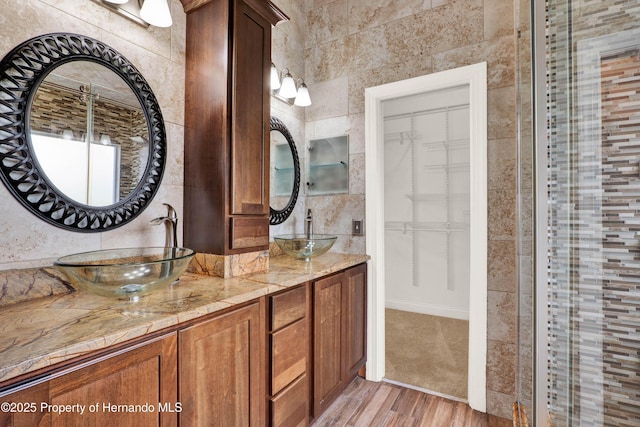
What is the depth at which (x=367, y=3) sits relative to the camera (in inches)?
87.4

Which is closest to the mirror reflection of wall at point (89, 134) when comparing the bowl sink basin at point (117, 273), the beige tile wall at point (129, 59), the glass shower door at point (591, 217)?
the beige tile wall at point (129, 59)

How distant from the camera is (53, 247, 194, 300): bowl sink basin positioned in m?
0.87

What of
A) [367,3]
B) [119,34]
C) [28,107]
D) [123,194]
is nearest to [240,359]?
[123,194]

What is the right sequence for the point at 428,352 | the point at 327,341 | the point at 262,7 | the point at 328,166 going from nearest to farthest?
the point at 262,7
the point at 327,341
the point at 328,166
the point at 428,352

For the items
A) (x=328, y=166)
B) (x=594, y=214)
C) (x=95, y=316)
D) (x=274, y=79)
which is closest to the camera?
(x=594, y=214)

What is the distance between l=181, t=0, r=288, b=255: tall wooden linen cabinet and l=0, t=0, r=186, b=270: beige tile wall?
0.06m

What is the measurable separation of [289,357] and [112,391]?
31.0 inches

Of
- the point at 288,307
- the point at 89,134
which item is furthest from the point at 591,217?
the point at 89,134

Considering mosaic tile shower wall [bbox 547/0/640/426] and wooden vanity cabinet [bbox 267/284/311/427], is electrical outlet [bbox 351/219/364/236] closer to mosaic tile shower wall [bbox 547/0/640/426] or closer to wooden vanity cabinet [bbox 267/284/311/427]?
wooden vanity cabinet [bbox 267/284/311/427]

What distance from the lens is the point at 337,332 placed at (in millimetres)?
1793

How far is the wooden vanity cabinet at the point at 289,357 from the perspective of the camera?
129 cm

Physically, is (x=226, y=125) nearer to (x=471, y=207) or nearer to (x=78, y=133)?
(x=78, y=133)

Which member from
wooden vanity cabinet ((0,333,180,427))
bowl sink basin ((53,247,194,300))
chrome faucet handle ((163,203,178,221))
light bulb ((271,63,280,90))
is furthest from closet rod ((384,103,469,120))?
wooden vanity cabinet ((0,333,180,427))

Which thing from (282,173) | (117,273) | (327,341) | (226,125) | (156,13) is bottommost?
(327,341)
